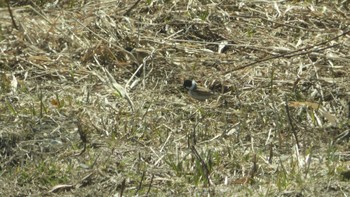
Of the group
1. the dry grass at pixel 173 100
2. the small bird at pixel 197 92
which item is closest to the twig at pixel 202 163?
the dry grass at pixel 173 100

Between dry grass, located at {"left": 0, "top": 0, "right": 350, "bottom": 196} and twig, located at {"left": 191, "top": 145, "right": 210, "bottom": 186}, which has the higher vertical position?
twig, located at {"left": 191, "top": 145, "right": 210, "bottom": 186}

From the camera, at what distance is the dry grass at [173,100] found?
179 inches

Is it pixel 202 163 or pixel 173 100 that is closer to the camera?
pixel 202 163

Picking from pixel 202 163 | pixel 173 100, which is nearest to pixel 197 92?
pixel 173 100

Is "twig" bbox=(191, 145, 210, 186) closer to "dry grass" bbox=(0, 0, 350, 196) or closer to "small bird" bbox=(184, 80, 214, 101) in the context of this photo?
"dry grass" bbox=(0, 0, 350, 196)

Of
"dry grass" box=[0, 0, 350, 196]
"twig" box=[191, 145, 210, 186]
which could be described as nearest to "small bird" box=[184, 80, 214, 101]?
"dry grass" box=[0, 0, 350, 196]

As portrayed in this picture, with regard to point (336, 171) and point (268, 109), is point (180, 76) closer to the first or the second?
point (268, 109)

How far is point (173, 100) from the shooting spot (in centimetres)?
551

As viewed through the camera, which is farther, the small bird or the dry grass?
the small bird

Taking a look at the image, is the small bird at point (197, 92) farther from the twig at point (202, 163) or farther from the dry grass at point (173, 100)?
the twig at point (202, 163)

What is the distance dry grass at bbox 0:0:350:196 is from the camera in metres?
4.56

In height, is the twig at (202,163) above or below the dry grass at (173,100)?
above

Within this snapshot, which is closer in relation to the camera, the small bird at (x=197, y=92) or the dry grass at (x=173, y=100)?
the dry grass at (x=173, y=100)

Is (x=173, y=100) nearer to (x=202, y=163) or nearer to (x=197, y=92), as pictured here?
(x=197, y=92)
